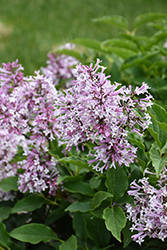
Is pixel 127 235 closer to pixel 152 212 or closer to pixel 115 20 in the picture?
pixel 152 212

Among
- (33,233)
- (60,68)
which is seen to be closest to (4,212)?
(33,233)

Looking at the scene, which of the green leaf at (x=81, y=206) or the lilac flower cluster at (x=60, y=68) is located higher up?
the lilac flower cluster at (x=60, y=68)

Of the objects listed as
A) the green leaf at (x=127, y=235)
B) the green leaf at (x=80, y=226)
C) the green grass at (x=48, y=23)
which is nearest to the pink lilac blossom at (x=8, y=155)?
the green leaf at (x=80, y=226)

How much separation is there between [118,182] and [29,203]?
548mm

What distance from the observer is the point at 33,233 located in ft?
5.07

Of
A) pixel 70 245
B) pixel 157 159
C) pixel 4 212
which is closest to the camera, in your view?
pixel 157 159

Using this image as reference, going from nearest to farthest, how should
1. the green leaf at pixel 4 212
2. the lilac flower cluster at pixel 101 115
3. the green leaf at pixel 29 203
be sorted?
the lilac flower cluster at pixel 101 115 < the green leaf at pixel 29 203 < the green leaf at pixel 4 212

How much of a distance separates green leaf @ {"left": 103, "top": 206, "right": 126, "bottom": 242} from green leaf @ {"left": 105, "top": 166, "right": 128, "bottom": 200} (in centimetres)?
7

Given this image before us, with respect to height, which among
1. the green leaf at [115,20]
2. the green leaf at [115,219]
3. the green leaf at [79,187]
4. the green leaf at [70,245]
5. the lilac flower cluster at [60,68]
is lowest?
the green leaf at [70,245]

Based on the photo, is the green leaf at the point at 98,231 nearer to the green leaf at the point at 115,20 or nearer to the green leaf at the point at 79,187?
the green leaf at the point at 79,187

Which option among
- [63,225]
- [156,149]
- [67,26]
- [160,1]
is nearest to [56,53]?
[63,225]

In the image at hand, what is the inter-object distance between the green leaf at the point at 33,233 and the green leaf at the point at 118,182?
0.45 meters

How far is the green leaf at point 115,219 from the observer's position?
1.17m

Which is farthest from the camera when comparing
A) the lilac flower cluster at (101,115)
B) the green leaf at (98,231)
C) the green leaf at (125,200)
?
the green leaf at (98,231)
